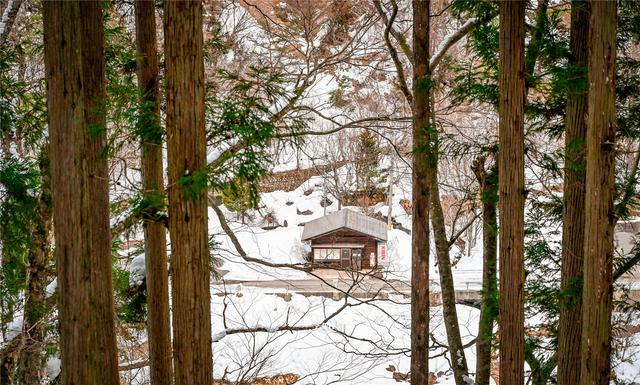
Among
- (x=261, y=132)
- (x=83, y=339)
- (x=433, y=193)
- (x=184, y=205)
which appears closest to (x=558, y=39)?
(x=433, y=193)

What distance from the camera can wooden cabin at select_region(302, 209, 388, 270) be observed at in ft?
60.3

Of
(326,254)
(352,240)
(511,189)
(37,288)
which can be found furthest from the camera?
(326,254)

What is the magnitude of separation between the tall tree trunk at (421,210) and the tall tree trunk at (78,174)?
333 cm

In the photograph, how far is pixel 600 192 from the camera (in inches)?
130

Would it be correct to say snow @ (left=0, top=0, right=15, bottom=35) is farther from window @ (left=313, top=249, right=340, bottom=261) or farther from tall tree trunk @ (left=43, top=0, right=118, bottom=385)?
window @ (left=313, top=249, right=340, bottom=261)

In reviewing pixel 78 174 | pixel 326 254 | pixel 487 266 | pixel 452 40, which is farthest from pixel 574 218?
pixel 326 254

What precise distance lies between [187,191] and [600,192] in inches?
104

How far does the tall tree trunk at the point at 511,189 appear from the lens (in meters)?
3.59

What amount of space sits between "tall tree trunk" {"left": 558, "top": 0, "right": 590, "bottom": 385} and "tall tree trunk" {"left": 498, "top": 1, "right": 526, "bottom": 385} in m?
1.01

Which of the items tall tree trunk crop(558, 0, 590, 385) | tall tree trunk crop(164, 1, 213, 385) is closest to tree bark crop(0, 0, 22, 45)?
tall tree trunk crop(164, 1, 213, 385)

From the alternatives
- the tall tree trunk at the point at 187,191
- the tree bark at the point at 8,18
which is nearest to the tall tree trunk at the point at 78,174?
the tall tree trunk at the point at 187,191

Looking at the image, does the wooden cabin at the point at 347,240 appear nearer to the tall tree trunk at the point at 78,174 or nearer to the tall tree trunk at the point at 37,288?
the tall tree trunk at the point at 37,288

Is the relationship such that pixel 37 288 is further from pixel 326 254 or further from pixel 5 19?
pixel 326 254

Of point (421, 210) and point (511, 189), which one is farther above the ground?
point (511, 189)
